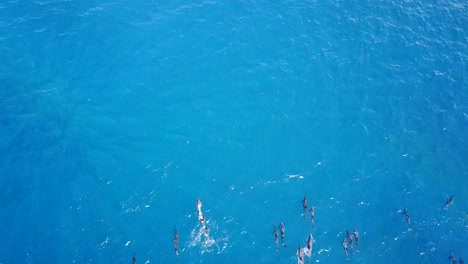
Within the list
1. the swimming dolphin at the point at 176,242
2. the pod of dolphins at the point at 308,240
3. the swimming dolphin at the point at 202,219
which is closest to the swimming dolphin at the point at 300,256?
the pod of dolphins at the point at 308,240

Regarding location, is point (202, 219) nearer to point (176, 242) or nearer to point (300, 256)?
point (176, 242)

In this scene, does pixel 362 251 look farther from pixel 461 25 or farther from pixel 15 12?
pixel 15 12

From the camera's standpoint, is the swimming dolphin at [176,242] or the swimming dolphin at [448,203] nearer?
the swimming dolphin at [176,242]

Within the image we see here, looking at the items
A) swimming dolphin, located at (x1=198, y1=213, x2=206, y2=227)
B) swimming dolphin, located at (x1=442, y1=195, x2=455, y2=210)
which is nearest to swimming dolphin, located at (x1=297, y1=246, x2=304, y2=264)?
swimming dolphin, located at (x1=198, y1=213, x2=206, y2=227)

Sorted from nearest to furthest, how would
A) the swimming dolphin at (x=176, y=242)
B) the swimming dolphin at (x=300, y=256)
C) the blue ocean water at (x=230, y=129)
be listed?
the swimming dolphin at (x=300, y=256), the swimming dolphin at (x=176, y=242), the blue ocean water at (x=230, y=129)

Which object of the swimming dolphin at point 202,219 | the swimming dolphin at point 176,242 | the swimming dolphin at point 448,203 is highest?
the swimming dolphin at point 448,203

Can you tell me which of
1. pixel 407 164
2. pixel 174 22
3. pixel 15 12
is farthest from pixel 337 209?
pixel 15 12

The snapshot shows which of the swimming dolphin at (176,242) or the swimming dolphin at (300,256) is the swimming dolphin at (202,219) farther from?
the swimming dolphin at (300,256)

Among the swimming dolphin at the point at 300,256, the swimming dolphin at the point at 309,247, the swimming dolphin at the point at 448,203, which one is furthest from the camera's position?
the swimming dolphin at the point at 448,203

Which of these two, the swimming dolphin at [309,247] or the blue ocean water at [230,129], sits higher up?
the blue ocean water at [230,129]
